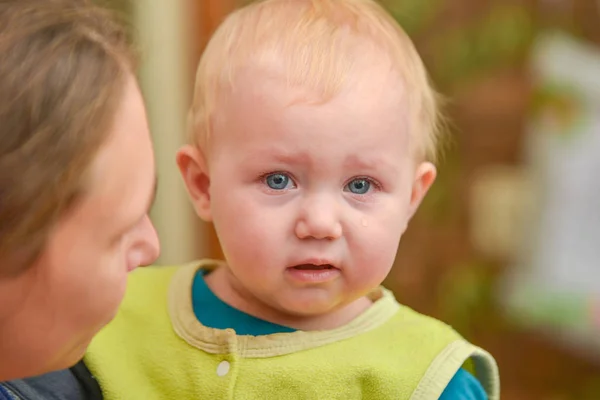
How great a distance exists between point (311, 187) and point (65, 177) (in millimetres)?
269

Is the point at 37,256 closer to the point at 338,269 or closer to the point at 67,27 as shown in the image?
the point at 67,27

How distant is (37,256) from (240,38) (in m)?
0.35

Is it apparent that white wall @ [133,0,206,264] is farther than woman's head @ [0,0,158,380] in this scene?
Yes

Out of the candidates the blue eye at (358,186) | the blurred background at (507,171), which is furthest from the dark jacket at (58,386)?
the blurred background at (507,171)

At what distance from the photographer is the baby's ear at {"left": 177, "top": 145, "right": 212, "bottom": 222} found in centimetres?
95

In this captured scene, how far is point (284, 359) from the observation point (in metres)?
0.90

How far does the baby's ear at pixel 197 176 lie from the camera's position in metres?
0.95

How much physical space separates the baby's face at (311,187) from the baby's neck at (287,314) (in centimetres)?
5

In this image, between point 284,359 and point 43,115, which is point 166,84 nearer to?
point 284,359

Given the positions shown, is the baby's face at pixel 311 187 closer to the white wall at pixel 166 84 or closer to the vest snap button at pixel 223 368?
the vest snap button at pixel 223 368

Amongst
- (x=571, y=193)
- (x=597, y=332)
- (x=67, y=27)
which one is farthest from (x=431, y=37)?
(x=67, y=27)

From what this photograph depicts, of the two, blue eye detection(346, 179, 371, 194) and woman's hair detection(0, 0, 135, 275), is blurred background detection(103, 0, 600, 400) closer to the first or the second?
blue eye detection(346, 179, 371, 194)

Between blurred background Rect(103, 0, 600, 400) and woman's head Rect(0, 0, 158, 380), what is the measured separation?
138 cm

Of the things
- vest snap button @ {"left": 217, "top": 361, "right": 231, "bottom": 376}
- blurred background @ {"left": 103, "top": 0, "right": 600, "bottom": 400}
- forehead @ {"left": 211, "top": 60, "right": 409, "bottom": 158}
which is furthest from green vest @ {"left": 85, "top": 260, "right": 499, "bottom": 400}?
blurred background @ {"left": 103, "top": 0, "right": 600, "bottom": 400}
